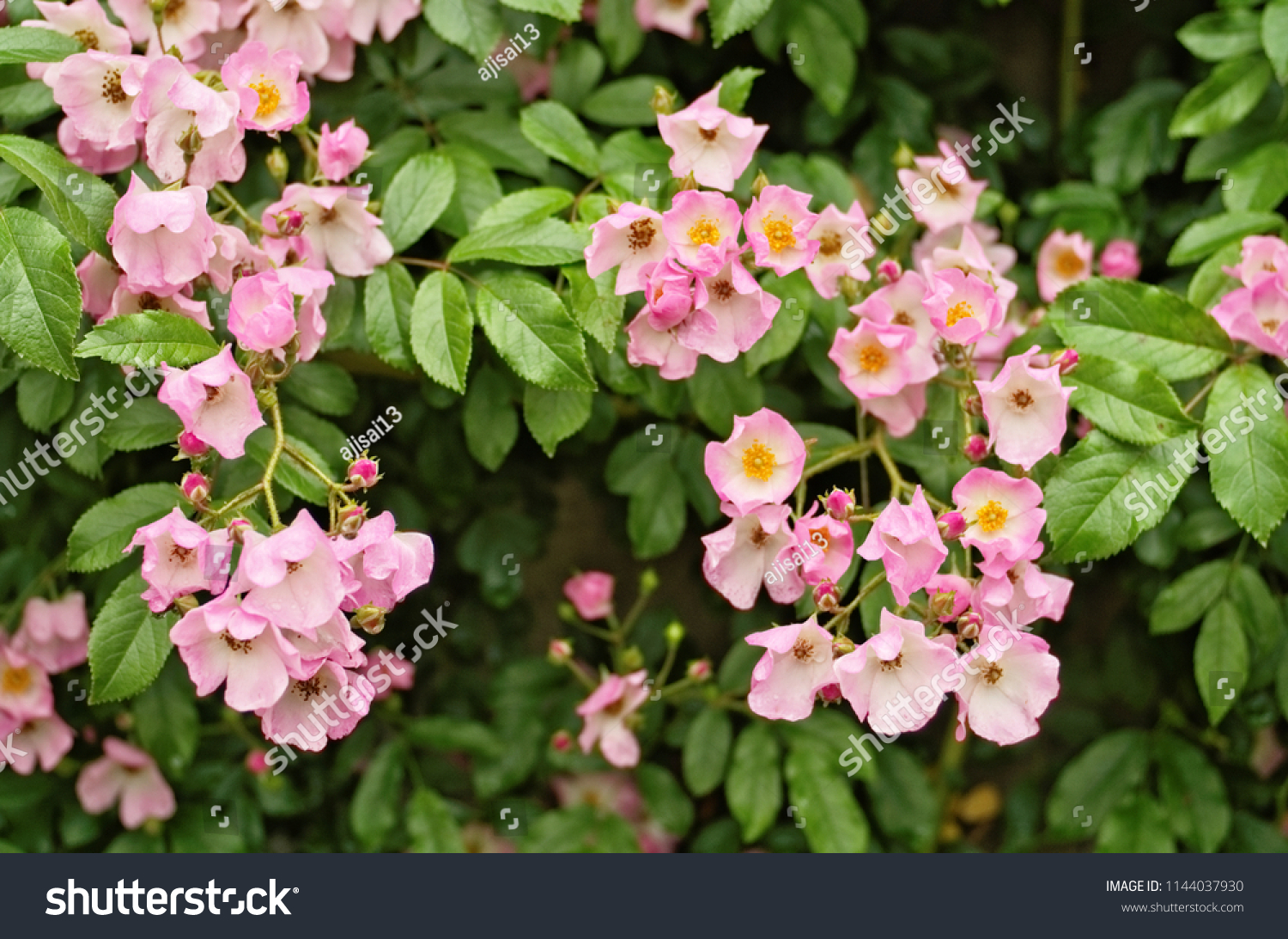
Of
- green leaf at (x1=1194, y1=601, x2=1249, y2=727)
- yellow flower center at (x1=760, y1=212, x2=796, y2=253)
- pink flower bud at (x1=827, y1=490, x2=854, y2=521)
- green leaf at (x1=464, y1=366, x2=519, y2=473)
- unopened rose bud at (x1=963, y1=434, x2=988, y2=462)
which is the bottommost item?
green leaf at (x1=1194, y1=601, x2=1249, y2=727)

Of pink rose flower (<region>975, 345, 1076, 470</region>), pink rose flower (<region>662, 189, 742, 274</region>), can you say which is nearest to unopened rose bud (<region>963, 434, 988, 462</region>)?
pink rose flower (<region>975, 345, 1076, 470</region>)

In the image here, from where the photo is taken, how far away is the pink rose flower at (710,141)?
50.4 inches

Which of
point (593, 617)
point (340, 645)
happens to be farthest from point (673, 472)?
point (340, 645)

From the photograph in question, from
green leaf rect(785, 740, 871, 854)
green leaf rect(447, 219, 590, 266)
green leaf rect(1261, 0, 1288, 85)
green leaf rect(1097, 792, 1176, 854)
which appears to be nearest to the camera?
green leaf rect(447, 219, 590, 266)

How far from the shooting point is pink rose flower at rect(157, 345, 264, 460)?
1110 millimetres

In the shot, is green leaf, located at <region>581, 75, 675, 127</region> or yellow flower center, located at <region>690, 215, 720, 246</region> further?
green leaf, located at <region>581, 75, 675, 127</region>

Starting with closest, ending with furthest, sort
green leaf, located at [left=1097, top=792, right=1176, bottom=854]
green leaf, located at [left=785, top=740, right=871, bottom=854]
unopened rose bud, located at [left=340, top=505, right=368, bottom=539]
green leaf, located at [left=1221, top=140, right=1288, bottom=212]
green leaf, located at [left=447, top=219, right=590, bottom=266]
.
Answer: unopened rose bud, located at [left=340, top=505, right=368, bottom=539], green leaf, located at [left=447, top=219, right=590, bottom=266], green leaf, located at [left=1221, top=140, right=1288, bottom=212], green leaf, located at [left=785, top=740, right=871, bottom=854], green leaf, located at [left=1097, top=792, right=1176, bottom=854]

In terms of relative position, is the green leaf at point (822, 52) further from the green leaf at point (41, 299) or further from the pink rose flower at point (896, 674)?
the green leaf at point (41, 299)

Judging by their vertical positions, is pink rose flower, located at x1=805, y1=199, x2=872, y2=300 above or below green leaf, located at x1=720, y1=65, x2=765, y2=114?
below

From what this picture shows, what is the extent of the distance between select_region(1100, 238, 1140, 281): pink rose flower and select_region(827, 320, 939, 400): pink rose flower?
1.79 feet

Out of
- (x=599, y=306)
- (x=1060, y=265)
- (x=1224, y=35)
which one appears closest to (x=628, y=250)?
(x=599, y=306)

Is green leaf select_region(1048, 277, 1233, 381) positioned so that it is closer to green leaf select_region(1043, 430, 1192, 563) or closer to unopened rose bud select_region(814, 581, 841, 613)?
green leaf select_region(1043, 430, 1192, 563)

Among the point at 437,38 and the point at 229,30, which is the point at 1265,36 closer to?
the point at 437,38

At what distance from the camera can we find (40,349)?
112cm
